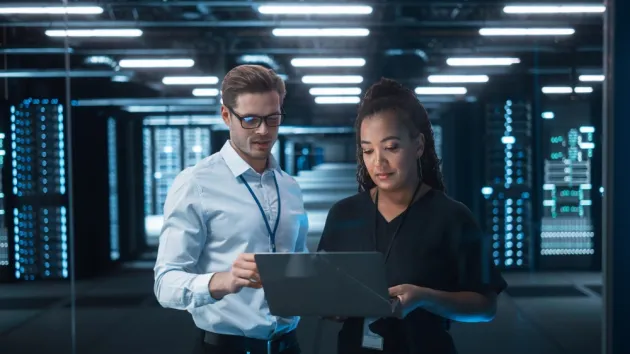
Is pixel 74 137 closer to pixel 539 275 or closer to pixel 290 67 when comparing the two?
pixel 290 67

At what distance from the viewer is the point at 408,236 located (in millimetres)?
1317

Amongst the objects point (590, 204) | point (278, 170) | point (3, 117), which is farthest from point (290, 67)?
point (278, 170)

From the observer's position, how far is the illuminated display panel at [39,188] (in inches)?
231

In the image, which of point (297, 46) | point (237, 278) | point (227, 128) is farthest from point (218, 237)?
point (297, 46)

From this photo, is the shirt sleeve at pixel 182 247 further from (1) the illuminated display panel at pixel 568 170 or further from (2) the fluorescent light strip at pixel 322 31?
(1) the illuminated display panel at pixel 568 170

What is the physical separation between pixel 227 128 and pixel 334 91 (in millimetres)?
1201

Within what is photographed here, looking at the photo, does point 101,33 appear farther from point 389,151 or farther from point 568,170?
point 389,151

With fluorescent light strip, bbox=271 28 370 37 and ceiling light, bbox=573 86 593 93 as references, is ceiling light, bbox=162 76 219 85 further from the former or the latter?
ceiling light, bbox=573 86 593 93

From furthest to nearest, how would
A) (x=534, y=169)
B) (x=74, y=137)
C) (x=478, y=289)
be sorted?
(x=74, y=137) < (x=534, y=169) < (x=478, y=289)

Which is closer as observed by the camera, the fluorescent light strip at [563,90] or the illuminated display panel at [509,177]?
the illuminated display panel at [509,177]

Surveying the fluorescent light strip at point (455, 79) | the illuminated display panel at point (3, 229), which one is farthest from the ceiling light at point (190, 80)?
the fluorescent light strip at point (455, 79)

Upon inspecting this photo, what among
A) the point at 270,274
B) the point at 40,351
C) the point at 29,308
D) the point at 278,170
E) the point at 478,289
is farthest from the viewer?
the point at 29,308

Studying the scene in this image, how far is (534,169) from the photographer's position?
5.98 m

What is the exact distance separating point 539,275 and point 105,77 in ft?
16.6
